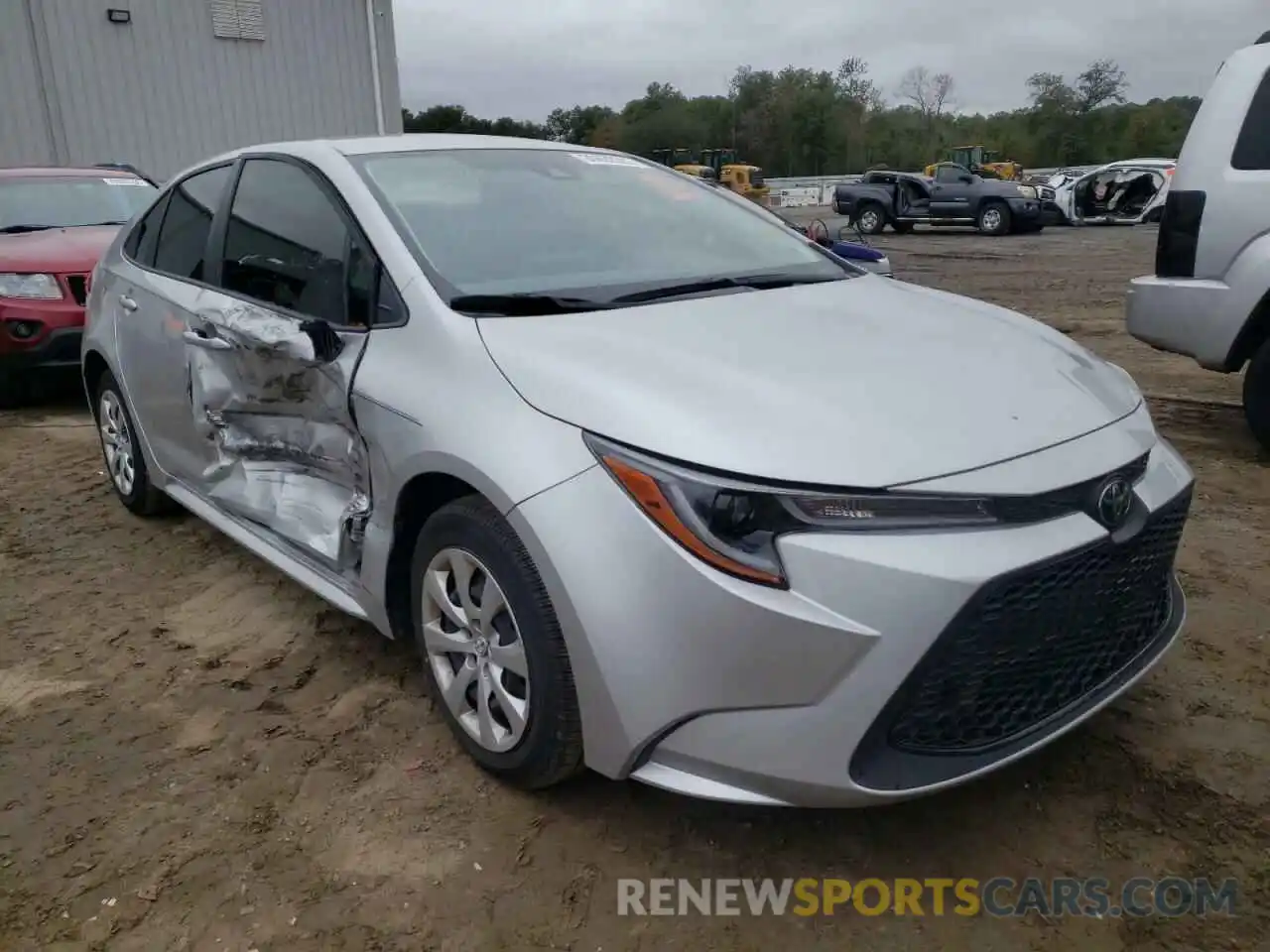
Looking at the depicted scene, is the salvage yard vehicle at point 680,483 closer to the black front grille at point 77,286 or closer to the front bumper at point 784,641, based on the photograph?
the front bumper at point 784,641

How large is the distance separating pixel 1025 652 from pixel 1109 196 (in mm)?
23557

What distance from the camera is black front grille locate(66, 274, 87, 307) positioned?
6238 millimetres

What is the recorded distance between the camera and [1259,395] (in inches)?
179

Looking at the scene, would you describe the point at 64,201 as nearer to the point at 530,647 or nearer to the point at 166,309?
the point at 166,309

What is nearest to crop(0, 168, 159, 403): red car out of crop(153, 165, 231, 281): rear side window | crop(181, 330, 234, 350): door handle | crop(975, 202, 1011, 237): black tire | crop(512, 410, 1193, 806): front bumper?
crop(153, 165, 231, 281): rear side window

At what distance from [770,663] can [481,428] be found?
81cm

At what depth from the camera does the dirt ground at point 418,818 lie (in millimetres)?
1972

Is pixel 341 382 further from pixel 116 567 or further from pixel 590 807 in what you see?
pixel 116 567

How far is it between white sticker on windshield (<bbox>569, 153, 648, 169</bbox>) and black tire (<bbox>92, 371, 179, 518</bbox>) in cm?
211

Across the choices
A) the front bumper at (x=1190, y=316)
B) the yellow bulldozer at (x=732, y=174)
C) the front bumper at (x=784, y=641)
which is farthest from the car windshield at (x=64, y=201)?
the yellow bulldozer at (x=732, y=174)

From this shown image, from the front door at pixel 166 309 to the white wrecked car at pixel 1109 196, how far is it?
22044 millimetres

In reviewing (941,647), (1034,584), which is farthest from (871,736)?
(1034,584)

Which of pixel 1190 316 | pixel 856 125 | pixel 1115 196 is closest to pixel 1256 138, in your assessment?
pixel 1190 316

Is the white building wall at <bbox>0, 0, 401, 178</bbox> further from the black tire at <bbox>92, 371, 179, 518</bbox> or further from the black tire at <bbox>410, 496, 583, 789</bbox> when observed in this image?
the black tire at <bbox>410, 496, 583, 789</bbox>
